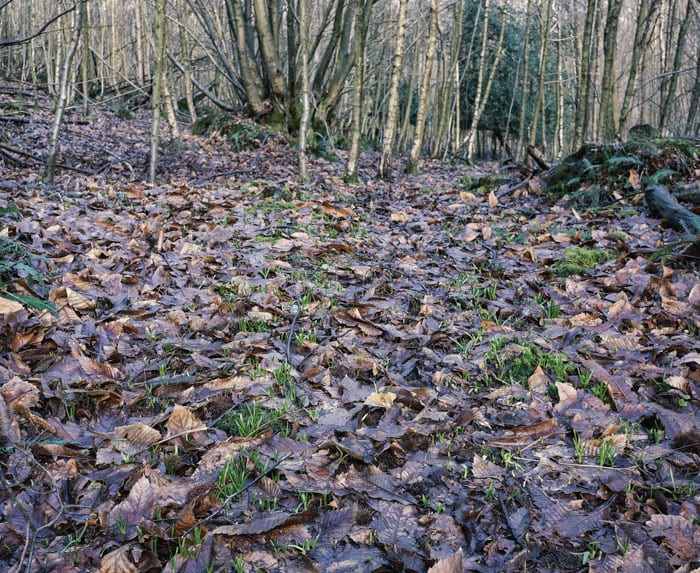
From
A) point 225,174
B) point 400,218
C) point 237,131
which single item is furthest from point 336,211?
point 237,131

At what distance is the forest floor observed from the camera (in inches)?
65.5

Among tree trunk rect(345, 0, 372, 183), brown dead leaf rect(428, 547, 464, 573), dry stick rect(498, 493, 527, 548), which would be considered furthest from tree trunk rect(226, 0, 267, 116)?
brown dead leaf rect(428, 547, 464, 573)

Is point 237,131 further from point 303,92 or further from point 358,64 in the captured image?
point 303,92

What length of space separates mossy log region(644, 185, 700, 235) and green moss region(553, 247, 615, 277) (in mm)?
745

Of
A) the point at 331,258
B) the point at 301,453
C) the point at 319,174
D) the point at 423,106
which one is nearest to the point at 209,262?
the point at 331,258

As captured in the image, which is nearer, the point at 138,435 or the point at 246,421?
the point at 138,435

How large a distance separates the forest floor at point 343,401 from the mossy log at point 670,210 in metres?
0.12

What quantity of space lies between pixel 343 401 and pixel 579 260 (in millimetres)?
2571

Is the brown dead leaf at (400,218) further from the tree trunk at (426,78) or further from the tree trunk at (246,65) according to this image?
the tree trunk at (246,65)

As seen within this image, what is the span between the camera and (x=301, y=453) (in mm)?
2055

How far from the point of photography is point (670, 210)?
15.8 feet

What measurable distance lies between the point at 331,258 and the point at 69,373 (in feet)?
7.75

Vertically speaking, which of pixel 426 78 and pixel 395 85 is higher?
pixel 426 78

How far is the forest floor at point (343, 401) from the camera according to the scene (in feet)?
5.46
